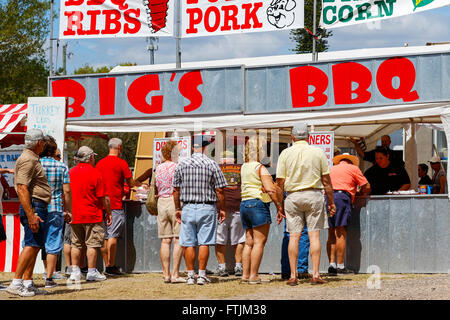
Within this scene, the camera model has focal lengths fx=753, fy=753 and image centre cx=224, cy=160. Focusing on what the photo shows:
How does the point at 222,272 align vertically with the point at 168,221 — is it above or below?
below

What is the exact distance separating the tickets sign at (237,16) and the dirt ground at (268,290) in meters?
4.10

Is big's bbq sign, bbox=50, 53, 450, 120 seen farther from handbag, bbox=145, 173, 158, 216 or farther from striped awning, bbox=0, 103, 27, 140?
striped awning, bbox=0, 103, 27, 140

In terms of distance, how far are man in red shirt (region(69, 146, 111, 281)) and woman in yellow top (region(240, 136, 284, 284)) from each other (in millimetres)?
1986

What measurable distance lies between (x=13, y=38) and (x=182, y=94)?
2143 centimetres

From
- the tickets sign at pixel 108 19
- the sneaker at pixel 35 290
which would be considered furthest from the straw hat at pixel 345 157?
the sneaker at pixel 35 290

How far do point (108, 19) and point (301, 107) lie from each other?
365 centimetres

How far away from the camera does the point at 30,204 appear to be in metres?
8.26

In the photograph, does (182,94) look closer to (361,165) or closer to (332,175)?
(332,175)

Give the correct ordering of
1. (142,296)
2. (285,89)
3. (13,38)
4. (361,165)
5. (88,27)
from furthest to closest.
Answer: (13,38)
(361,165)
(88,27)
(285,89)
(142,296)

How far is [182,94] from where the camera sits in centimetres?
1217

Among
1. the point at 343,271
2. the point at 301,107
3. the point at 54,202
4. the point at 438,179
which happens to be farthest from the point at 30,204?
the point at 438,179

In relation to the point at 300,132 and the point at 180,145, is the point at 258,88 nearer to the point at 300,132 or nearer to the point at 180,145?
the point at 180,145

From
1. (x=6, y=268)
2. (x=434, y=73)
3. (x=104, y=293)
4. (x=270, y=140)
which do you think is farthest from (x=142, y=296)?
(x=270, y=140)

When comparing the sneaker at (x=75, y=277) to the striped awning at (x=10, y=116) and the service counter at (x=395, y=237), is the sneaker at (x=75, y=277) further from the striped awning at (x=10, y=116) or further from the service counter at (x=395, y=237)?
the striped awning at (x=10, y=116)
